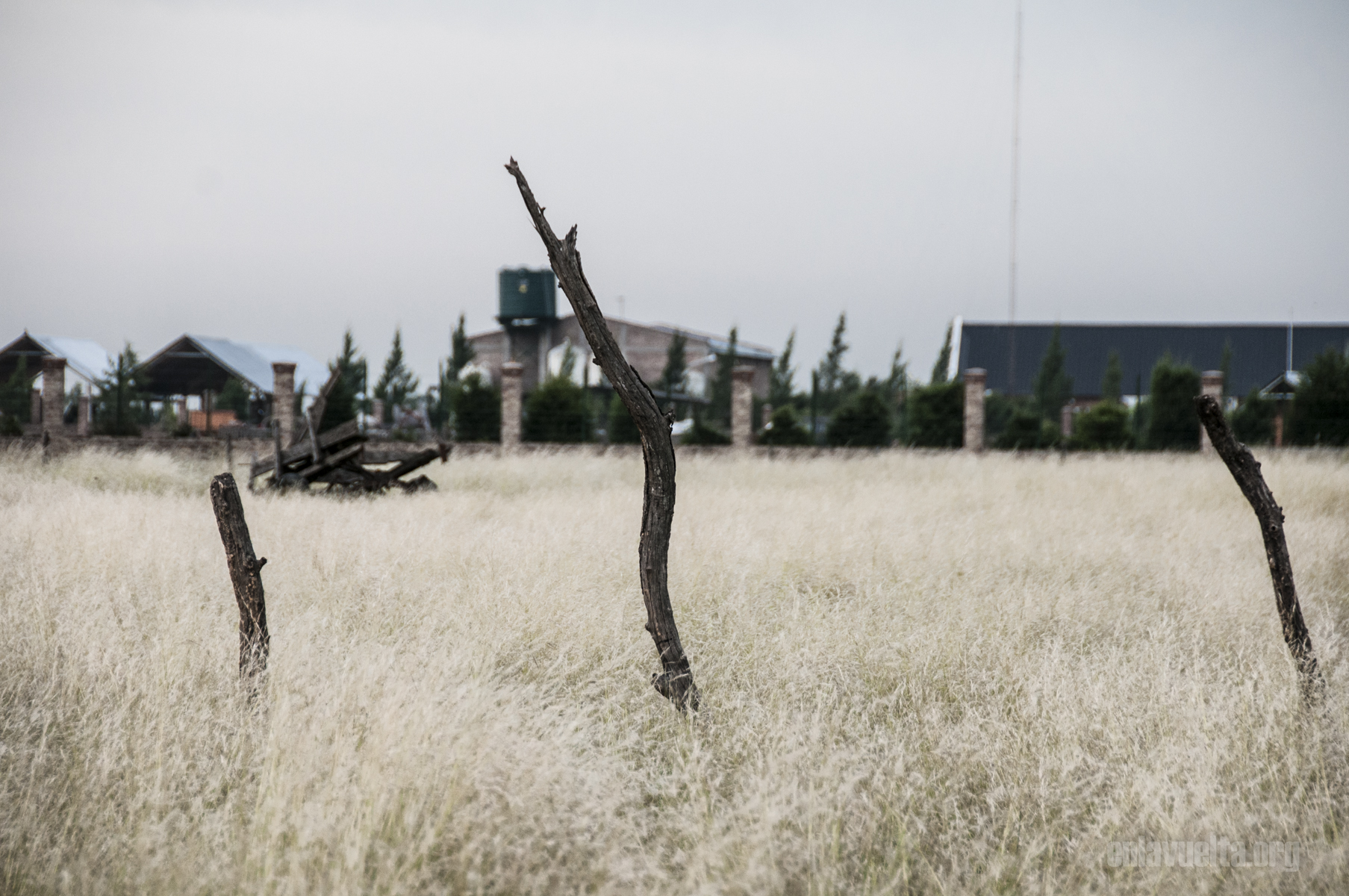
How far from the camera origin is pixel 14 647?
3699 millimetres

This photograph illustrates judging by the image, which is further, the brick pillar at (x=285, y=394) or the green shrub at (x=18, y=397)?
the green shrub at (x=18, y=397)

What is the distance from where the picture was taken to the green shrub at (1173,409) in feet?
60.6

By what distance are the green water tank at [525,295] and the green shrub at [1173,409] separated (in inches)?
1054

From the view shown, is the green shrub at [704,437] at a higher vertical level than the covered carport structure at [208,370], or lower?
lower

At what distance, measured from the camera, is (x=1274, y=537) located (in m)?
3.54

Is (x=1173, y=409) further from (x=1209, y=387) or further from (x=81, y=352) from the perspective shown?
(x=81, y=352)

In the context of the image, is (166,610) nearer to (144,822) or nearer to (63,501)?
(144,822)

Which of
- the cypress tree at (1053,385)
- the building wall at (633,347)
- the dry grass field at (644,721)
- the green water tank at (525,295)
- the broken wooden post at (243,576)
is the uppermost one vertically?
the green water tank at (525,295)

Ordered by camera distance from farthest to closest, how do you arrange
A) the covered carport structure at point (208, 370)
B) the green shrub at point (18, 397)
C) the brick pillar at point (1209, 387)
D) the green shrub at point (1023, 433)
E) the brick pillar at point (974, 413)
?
the covered carport structure at point (208, 370)
the green shrub at point (18, 397)
the green shrub at point (1023, 433)
the brick pillar at point (974, 413)
the brick pillar at point (1209, 387)

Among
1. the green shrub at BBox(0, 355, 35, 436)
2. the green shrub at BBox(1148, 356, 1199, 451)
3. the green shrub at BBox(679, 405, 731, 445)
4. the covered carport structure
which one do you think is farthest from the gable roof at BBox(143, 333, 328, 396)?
the green shrub at BBox(1148, 356, 1199, 451)

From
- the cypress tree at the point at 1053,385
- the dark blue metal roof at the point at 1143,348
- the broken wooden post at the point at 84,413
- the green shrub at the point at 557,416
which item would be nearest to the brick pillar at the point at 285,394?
the green shrub at the point at 557,416

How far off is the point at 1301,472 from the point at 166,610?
1305cm

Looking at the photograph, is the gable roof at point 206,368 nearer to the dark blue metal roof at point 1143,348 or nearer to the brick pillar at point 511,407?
the brick pillar at point 511,407

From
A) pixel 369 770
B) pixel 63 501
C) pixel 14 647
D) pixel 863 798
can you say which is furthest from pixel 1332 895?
pixel 63 501
